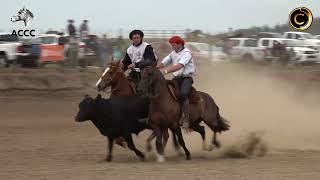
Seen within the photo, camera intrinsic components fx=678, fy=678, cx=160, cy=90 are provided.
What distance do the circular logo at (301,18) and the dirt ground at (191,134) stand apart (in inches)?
101

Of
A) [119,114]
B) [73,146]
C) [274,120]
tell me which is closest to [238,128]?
[274,120]

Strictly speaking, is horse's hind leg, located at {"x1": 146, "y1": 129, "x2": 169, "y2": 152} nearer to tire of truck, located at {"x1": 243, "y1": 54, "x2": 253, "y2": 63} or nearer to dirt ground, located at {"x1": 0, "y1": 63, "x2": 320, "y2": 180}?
dirt ground, located at {"x1": 0, "y1": 63, "x2": 320, "y2": 180}

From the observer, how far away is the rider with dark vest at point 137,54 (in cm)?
→ 1272

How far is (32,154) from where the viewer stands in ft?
43.4

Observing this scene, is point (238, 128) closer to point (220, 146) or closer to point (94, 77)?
point (220, 146)

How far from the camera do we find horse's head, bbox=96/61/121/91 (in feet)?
39.8

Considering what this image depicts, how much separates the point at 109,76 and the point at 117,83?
0.28 metres

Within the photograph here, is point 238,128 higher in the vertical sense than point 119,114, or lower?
lower

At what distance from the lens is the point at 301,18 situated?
15758mm

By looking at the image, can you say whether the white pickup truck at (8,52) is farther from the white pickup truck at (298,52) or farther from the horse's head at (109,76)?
the horse's head at (109,76)

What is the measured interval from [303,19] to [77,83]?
9.55m

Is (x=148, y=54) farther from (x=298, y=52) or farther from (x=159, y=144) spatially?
(x=298, y=52)

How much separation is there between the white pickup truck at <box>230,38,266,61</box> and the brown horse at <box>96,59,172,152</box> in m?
18.6

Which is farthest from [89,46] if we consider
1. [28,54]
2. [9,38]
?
[9,38]
